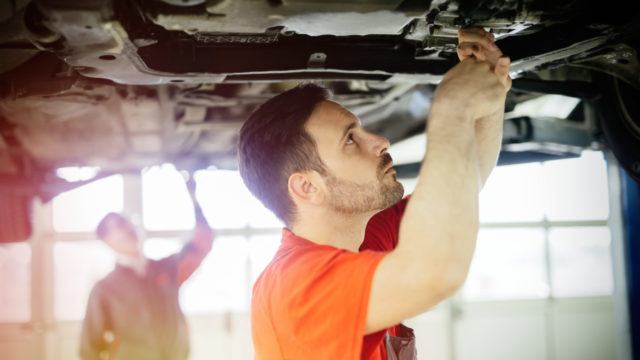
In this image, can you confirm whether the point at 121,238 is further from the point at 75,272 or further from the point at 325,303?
the point at 325,303

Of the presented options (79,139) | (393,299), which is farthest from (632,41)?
(79,139)

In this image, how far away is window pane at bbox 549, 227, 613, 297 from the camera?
501cm

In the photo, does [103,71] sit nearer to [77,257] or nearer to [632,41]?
[632,41]

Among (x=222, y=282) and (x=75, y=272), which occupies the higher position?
(x=75, y=272)

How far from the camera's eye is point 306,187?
1.05m

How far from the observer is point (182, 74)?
1247 millimetres

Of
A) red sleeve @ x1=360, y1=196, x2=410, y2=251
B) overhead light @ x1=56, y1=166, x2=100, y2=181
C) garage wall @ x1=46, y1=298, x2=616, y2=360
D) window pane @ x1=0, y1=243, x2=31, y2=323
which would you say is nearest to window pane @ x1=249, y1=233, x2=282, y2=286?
garage wall @ x1=46, y1=298, x2=616, y2=360

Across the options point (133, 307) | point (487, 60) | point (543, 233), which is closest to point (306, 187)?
point (487, 60)

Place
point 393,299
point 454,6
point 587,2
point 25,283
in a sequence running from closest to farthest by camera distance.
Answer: point 393,299
point 454,6
point 587,2
point 25,283

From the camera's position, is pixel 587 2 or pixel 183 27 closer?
pixel 183 27

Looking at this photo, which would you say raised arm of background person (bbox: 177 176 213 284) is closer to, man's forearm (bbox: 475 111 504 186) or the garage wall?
the garage wall

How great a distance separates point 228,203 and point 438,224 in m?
3.76

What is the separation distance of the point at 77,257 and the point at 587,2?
4.05 metres

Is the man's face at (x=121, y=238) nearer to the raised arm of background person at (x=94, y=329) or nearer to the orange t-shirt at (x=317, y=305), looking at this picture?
the raised arm of background person at (x=94, y=329)
